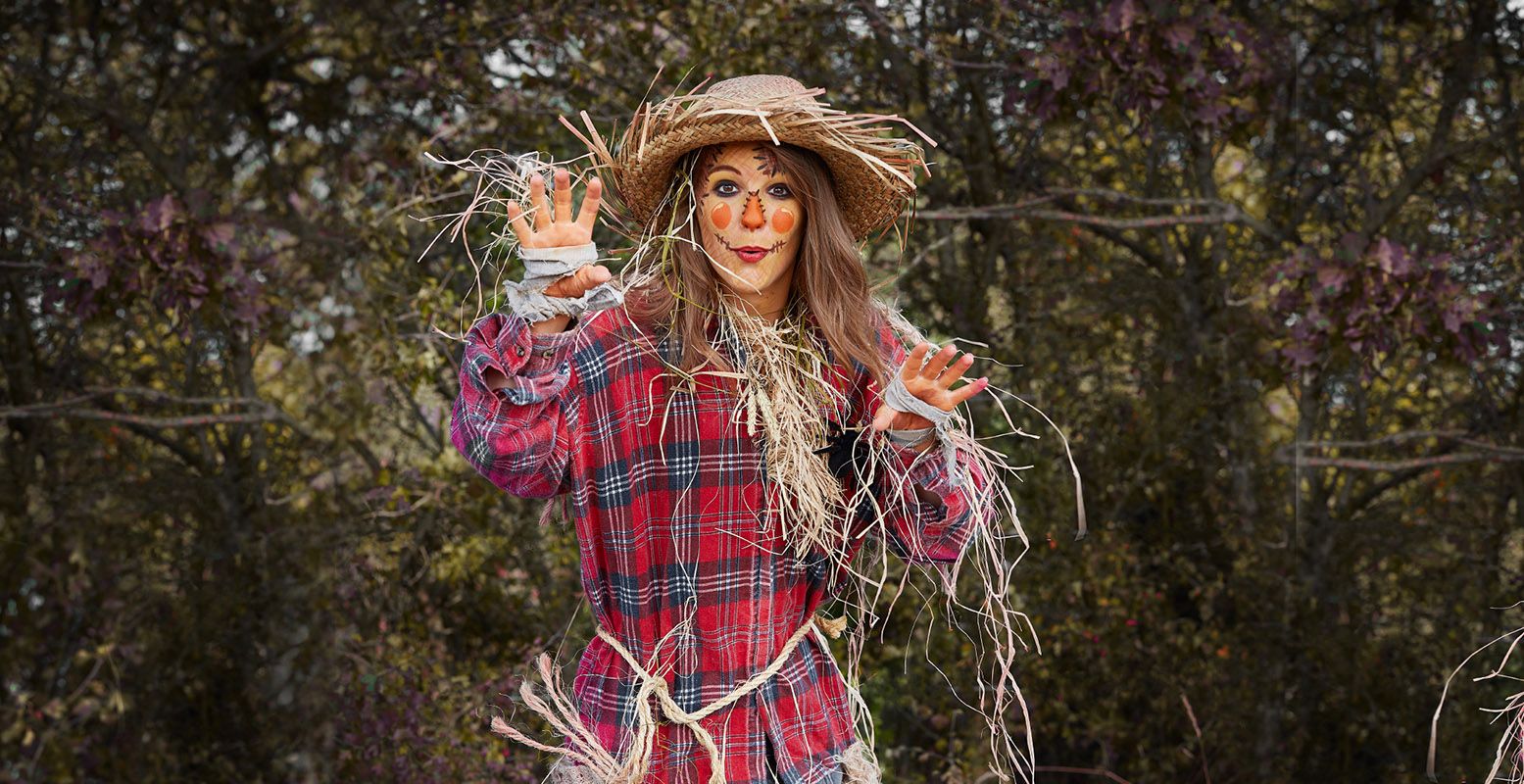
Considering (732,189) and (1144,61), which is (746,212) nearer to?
(732,189)

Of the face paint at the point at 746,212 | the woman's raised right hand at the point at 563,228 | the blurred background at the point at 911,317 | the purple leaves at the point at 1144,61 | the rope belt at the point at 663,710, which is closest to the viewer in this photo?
the woman's raised right hand at the point at 563,228

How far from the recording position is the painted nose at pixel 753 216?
2.23m

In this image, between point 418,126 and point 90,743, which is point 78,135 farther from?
point 90,743

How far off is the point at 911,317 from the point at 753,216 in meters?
2.14

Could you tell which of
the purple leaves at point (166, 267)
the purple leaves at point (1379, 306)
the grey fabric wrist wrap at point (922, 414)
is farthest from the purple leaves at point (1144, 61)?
the purple leaves at point (166, 267)

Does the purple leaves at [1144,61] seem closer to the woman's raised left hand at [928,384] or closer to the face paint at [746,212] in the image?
the face paint at [746,212]

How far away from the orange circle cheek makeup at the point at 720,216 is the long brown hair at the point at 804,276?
39 mm

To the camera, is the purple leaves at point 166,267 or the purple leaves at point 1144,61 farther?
the purple leaves at point 166,267

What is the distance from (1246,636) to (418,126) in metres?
2.66

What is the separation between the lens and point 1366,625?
3.86 m

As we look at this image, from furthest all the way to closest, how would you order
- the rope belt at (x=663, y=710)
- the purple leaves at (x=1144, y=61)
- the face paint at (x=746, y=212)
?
the purple leaves at (x=1144, y=61)
the face paint at (x=746, y=212)
the rope belt at (x=663, y=710)

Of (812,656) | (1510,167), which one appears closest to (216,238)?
(812,656)

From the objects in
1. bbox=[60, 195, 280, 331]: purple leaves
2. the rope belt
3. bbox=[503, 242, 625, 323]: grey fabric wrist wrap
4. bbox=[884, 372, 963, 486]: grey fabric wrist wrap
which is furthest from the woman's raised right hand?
bbox=[60, 195, 280, 331]: purple leaves

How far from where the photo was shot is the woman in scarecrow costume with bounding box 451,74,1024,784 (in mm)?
2189
